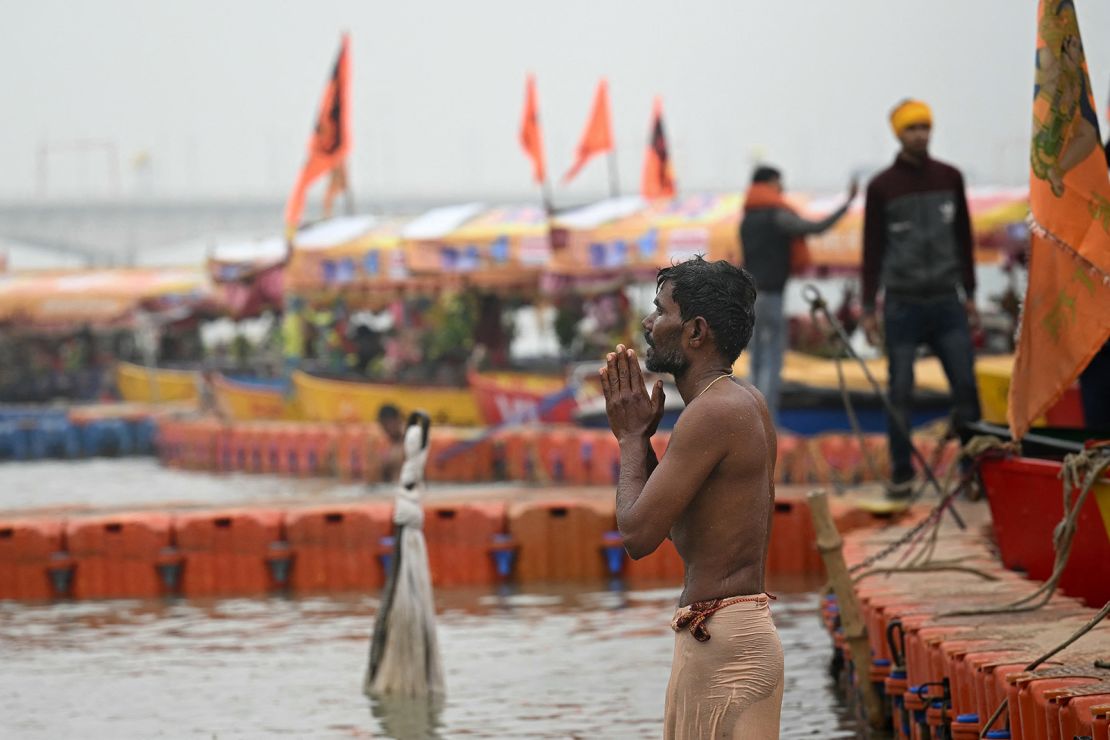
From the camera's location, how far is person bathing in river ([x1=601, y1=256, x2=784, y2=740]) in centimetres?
492

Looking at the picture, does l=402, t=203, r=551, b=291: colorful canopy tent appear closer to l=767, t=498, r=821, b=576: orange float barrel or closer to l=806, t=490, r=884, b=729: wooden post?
l=767, t=498, r=821, b=576: orange float barrel

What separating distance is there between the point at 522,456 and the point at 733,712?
64.0 ft

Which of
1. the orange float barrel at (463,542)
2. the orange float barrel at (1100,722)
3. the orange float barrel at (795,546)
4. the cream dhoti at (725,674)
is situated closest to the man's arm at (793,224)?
the orange float barrel at (795,546)

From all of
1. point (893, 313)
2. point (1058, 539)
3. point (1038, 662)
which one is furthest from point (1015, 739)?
point (893, 313)

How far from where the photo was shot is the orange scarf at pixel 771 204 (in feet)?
46.4

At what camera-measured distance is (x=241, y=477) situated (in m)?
29.6

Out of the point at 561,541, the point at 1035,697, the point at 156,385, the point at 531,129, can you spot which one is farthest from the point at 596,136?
the point at 1035,697

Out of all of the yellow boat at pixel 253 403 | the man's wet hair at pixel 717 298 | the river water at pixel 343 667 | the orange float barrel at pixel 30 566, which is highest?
the man's wet hair at pixel 717 298

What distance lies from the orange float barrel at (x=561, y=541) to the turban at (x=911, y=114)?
5.01 m

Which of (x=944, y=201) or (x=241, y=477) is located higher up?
(x=944, y=201)

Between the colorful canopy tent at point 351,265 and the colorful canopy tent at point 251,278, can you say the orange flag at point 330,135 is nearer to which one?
the colorful canopy tent at point 351,265

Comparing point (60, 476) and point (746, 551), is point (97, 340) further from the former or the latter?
point (746, 551)

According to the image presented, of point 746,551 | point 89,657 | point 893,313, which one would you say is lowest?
point 89,657

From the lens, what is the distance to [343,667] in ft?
37.5
